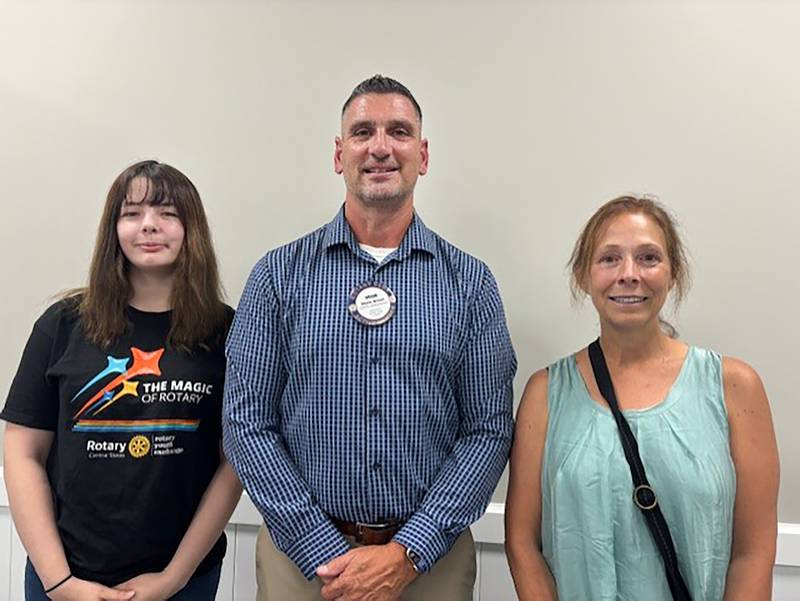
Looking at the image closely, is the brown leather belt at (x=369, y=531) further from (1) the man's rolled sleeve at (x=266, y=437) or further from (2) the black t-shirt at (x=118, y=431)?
(2) the black t-shirt at (x=118, y=431)

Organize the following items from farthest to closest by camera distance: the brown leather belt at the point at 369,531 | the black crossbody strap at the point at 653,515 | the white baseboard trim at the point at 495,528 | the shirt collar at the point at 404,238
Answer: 1. the white baseboard trim at the point at 495,528
2. the shirt collar at the point at 404,238
3. the brown leather belt at the point at 369,531
4. the black crossbody strap at the point at 653,515

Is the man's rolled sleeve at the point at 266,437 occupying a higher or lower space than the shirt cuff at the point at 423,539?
higher

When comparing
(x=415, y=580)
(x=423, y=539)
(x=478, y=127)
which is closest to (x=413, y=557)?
(x=423, y=539)

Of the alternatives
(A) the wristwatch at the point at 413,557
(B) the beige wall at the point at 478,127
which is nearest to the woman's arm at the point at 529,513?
(A) the wristwatch at the point at 413,557

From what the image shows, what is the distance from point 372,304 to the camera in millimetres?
1577

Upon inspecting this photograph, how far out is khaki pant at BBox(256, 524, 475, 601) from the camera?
1.58 m

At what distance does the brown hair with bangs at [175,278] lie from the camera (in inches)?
64.8

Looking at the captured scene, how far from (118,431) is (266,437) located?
35cm

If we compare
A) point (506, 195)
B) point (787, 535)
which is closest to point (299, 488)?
point (506, 195)

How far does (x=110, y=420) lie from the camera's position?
1608 millimetres

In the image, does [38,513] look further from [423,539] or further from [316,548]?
[423,539]

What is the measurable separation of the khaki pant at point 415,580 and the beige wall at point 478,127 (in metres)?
0.62

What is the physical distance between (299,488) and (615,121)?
1.31 m

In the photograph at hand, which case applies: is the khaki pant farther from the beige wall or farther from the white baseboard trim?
the beige wall
